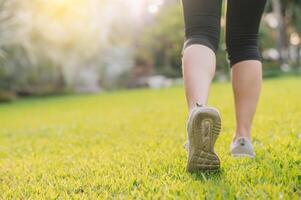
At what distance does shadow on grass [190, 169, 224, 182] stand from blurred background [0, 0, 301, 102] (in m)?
10.2

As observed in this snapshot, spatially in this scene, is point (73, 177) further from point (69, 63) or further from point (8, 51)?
point (69, 63)

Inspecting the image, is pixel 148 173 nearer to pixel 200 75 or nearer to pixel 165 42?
pixel 200 75

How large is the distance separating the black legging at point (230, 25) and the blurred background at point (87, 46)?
9686mm

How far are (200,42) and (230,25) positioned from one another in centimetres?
39

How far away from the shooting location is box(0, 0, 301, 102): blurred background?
16922 mm

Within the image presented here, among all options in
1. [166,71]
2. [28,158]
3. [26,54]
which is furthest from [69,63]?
[28,158]

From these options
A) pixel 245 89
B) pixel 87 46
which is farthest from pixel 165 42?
pixel 245 89

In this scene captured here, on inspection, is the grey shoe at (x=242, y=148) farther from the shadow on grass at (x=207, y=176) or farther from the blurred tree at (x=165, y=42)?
the blurred tree at (x=165, y=42)

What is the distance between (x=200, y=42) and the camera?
215cm

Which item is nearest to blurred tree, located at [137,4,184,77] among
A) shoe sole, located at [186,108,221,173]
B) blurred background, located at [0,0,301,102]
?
blurred background, located at [0,0,301,102]

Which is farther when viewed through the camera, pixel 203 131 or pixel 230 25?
pixel 230 25

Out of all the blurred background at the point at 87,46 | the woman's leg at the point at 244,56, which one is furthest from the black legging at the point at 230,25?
the blurred background at the point at 87,46

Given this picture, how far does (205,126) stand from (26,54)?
16794mm

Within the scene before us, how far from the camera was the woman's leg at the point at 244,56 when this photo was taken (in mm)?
2434
